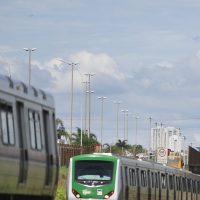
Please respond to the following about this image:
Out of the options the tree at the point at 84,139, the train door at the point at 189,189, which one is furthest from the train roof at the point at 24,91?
the tree at the point at 84,139

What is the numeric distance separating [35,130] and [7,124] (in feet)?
8.69

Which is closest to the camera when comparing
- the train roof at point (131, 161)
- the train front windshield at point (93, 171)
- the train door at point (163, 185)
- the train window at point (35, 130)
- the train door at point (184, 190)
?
the train window at point (35, 130)

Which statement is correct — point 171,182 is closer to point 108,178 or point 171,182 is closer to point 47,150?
point 108,178

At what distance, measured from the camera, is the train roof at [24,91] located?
881 inches

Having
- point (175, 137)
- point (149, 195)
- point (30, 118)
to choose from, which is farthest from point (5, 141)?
point (175, 137)

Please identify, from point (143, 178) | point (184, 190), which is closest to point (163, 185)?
point (143, 178)

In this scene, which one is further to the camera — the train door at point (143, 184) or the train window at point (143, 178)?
the train window at point (143, 178)

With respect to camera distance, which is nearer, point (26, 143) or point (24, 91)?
point (26, 143)

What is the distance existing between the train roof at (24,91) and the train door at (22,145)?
13.6 inches

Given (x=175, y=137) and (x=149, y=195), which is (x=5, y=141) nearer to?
(x=149, y=195)

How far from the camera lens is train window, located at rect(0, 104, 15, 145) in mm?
21672

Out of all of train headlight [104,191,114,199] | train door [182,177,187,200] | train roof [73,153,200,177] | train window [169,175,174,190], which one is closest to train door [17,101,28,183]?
train headlight [104,191,114,199]

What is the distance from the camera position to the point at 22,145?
23156 millimetres

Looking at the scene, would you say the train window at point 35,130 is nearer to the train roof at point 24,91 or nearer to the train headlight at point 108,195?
the train roof at point 24,91
